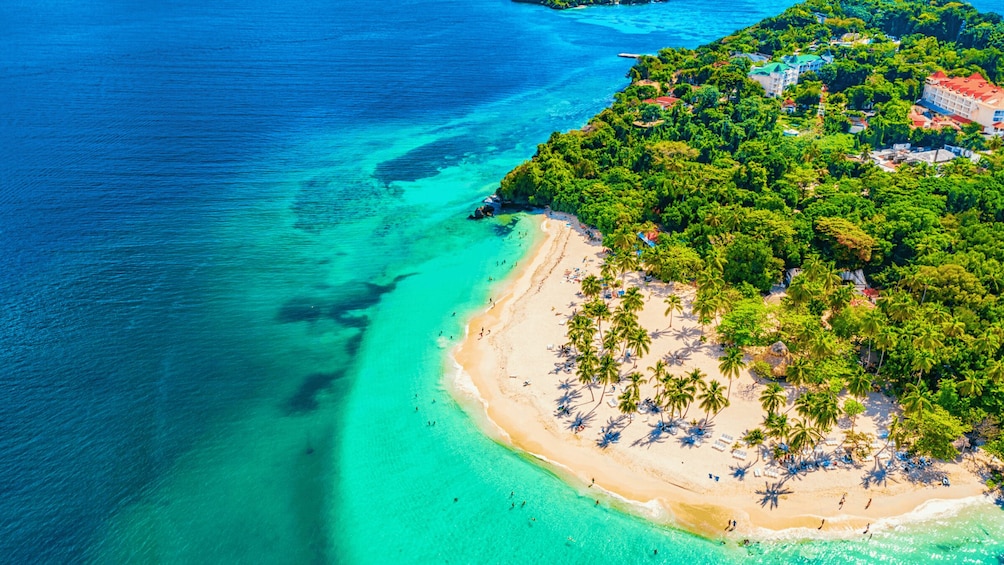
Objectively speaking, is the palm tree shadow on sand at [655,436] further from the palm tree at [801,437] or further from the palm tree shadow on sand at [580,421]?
the palm tree at [801,437]

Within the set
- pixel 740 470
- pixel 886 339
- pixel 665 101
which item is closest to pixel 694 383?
pixel 740 470

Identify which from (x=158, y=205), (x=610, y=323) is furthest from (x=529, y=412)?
(x=158, y=205)

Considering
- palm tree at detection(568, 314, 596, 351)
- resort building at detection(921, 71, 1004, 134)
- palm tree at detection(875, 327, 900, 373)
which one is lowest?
resort building at detection(921, 71, 1004, 134)

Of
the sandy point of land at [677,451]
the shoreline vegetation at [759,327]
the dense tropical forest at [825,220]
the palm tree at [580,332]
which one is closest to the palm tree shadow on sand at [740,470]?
the sandy point of land at [677,451]

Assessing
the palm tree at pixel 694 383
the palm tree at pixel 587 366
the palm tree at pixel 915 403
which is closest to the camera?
the palm tree at pixel 915 403

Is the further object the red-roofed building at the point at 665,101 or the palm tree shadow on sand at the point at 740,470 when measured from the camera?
the red-roofed building at the point at 665,101

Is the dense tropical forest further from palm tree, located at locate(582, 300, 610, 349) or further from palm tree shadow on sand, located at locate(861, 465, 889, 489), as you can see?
palm tree, located at locate(582, 300, 610, 349)

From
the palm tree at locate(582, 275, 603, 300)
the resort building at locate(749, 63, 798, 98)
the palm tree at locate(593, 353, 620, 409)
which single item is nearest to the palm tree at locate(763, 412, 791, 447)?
the palm tree at locate(593, 353, 620, 409)
